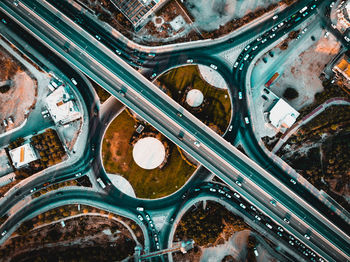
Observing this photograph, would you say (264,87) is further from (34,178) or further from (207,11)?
(34,178)

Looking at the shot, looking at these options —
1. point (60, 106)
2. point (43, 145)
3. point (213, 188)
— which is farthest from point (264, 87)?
point (43, 145)

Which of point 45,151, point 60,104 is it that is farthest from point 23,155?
point 60,104

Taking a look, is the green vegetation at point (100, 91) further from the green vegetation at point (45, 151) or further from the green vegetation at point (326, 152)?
the green vegetation at point (326, 152)

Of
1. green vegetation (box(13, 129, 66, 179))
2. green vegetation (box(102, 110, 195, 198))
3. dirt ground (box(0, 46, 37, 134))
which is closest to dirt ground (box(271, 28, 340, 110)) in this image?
green vegetation (box(102, 110, 195, 198))

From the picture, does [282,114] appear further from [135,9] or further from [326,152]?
[135,9]

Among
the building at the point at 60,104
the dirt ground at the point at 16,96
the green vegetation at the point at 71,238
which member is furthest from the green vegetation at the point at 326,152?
the dirt ground at the point at 16,96
